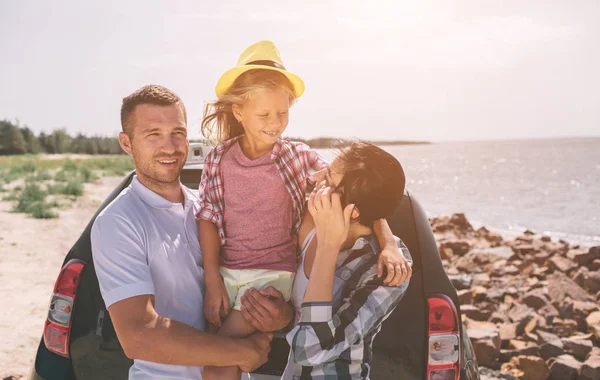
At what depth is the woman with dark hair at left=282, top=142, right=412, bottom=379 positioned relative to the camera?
1.87m

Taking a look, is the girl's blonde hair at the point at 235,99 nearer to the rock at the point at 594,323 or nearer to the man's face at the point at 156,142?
the man's face at the point at 156,142

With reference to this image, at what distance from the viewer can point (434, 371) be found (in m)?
2.44

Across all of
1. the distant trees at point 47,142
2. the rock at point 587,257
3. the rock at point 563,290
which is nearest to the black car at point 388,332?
the rock at point 563,290

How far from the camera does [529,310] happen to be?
24.1 ft

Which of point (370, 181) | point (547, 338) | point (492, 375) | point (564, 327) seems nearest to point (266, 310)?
point (370, 181)

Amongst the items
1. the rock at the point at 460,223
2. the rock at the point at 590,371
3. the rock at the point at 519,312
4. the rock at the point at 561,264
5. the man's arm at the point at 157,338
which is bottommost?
the rock at the point at 460,223

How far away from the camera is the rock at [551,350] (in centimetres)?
576

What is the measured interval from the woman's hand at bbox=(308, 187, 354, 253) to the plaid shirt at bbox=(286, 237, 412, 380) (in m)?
0.18

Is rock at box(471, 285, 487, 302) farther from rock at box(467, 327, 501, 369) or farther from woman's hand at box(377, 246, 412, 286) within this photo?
woman's hand at box(377, 246, 412, 286)

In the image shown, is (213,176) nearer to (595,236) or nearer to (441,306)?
(441,306)

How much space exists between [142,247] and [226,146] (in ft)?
2.82

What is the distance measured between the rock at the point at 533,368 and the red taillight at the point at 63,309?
13.7ft

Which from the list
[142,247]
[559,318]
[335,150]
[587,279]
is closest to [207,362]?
[142,247]

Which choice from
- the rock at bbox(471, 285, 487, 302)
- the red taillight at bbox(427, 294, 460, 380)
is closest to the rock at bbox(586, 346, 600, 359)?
the rock at bbox(471, 285, 487, 302)
